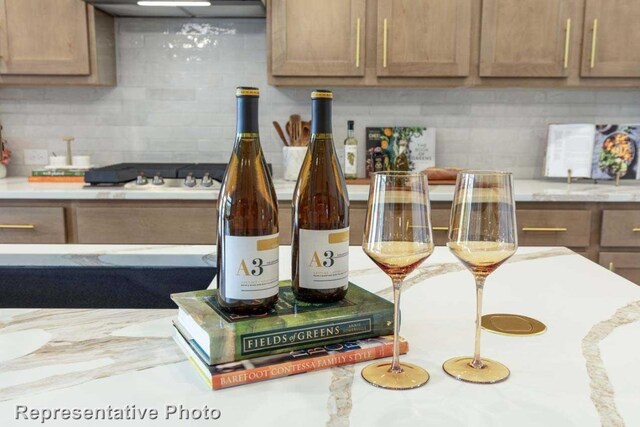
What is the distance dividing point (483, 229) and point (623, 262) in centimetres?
221

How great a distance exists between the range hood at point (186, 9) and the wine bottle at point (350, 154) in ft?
2.44

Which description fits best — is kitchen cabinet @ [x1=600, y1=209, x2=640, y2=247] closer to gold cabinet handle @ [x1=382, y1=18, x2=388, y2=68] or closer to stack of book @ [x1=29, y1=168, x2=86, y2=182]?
gold cabinet handle @ [x1=382, y1=18, x2=388, y2=68]

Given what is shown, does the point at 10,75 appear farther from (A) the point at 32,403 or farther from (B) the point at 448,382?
(B) the point at 448,382

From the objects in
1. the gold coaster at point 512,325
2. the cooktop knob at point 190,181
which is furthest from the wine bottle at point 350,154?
the gold coaster at point 512,325

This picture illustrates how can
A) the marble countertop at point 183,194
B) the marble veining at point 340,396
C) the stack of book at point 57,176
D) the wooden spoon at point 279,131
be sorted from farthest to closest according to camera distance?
the wooden spoon at point 279,131 < the stack of book at point 57,176 < the marble countertop at point 183,194 < the marble veining at point 340,396

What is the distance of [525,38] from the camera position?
2721 mm

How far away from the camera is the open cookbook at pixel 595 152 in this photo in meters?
2.97

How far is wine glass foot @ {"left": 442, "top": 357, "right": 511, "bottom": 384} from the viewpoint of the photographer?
2.36ft

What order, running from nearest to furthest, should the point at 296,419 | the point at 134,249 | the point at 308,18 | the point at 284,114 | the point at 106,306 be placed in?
the point at 296,419
the point at 106,306
the point at 134,249
the point at 308,18
the point at 284,114

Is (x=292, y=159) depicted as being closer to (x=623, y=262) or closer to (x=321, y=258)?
(x=623, y=262)

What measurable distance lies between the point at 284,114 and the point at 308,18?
1.96 ft

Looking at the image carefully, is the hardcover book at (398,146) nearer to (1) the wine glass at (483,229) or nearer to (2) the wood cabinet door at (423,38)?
(2) the wood cabinet door at (423,38)

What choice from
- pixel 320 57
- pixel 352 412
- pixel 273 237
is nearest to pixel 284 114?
pixel 320 57

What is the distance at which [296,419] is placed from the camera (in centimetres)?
62
